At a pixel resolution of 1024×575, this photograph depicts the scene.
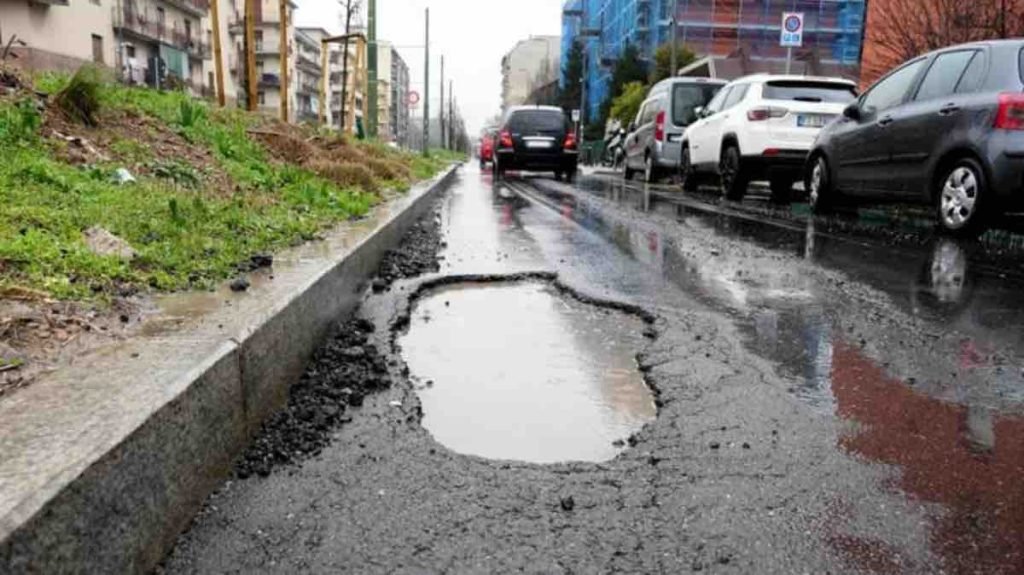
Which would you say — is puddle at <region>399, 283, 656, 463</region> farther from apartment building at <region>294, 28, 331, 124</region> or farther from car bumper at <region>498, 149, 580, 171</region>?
apartment building at <region>294, 28, 331, 124</region>

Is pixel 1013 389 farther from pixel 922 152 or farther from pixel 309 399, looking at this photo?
pixel 922 152

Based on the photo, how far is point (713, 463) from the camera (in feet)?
7.77

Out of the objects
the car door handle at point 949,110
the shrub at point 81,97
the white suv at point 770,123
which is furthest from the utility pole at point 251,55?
the car door handle at point 949,110

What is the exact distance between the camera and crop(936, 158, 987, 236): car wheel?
21.0ft

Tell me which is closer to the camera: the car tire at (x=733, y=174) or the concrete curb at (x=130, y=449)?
the concrete curb at (x=130, y=449)

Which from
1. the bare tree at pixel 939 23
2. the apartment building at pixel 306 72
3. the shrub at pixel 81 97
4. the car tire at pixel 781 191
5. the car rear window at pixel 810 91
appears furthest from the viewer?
the apartment building at pixel 306 72

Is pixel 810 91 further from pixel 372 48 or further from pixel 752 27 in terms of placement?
pixel 752 27

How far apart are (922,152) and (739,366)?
15.7ft

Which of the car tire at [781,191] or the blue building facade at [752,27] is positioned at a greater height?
the blue building facade at [752,27]

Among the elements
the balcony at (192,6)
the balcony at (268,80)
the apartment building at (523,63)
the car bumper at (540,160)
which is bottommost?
the car bumper at (540,160)

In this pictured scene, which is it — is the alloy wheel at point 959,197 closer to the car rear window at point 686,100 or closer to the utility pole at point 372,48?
the car rear window at point 686,100

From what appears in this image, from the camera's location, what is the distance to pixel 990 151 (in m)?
6.16

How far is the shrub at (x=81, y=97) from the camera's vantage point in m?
6.25

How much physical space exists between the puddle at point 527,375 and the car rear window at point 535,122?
1490 centimetres
